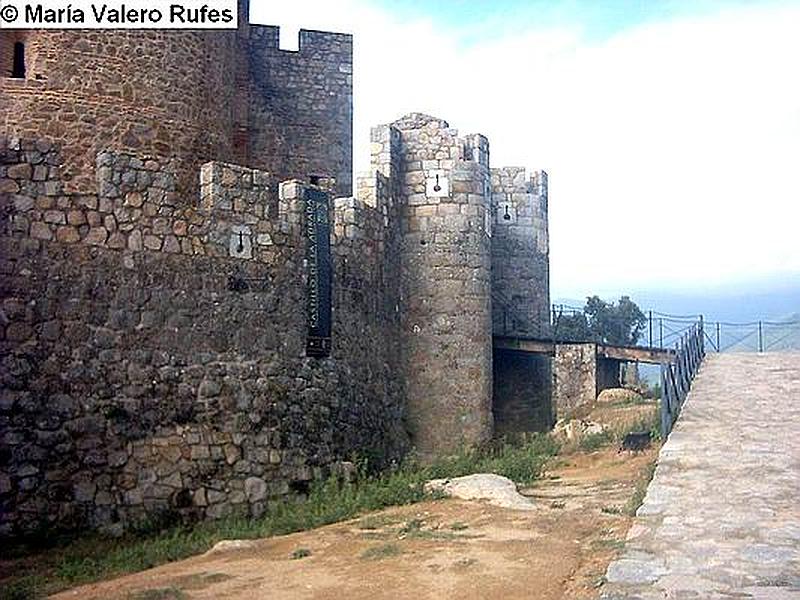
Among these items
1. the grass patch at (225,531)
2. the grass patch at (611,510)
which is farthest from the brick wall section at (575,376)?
the grass patch at (611,510)

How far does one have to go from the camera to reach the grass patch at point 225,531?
8648mm

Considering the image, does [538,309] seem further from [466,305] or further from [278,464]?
[278,464]

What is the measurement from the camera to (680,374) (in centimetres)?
1497

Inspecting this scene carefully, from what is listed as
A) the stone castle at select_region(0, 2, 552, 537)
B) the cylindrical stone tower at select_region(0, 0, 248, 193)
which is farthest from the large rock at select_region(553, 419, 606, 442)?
the cylindrical stone tower at select_region(0, 0, 248, 193)

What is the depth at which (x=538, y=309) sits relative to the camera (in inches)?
778

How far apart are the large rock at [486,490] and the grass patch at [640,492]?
1.01m

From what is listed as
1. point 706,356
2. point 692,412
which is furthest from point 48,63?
point 706,356

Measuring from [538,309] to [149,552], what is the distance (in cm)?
1181

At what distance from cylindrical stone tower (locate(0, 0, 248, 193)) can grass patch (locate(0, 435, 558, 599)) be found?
459cm

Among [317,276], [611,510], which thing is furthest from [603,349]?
[611,510]

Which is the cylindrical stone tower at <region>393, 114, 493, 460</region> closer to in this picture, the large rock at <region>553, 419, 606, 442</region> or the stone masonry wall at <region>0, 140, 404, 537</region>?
the large rock at <region>553, 419, 606, 442</region>

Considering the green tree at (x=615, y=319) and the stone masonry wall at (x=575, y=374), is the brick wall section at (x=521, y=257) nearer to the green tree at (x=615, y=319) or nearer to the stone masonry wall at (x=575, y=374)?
the stone masonry wall at (x=575, y=374)

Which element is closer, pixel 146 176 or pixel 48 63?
pixel 146 176

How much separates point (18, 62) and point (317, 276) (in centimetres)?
520
